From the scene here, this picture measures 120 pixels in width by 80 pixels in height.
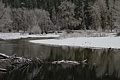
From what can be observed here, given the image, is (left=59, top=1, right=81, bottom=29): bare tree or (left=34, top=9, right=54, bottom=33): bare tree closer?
(left=59, top=1, right=81, bottom=29): bare tree

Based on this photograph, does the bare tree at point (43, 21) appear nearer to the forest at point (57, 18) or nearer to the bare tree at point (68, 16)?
the forest at point (57, 18)

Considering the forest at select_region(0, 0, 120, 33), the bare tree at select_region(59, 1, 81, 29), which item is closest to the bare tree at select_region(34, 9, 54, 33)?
the forest at select_region(0, 0, 120, 33)

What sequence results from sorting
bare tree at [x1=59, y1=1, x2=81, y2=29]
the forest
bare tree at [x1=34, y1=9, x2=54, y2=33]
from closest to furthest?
the forest → bare tree at [x1=59, y1=1, x2=81, y2=29] → bare tree at [x1=34, y1=9, x2=54, y2=33]

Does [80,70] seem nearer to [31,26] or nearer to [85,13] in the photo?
[31,26]

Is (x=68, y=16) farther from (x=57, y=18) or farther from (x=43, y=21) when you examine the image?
(x=43, y=21)

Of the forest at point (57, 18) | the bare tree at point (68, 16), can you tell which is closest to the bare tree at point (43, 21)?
the forest at point (57, 18)

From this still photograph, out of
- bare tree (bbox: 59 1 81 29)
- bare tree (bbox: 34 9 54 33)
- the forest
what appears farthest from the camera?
bare tree (bbox: 34 9 54 33)

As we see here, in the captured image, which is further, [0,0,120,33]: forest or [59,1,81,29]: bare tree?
[59,1,81,29]: bare tree

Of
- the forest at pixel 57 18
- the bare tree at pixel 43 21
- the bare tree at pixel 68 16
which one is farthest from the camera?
the bare tree at pixel 43 21

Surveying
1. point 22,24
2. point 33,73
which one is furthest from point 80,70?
point 22,24

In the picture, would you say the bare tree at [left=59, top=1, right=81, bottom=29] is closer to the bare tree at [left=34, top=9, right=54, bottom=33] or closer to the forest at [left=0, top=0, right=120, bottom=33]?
the forest at [left=0, top=0, right=120, bottom=33]

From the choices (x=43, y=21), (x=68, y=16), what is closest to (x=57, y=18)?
(x=43, y=21)

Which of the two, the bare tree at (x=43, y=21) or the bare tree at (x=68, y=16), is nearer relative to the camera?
the bare tree at (x=68, y=16)

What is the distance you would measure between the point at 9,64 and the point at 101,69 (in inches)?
290
